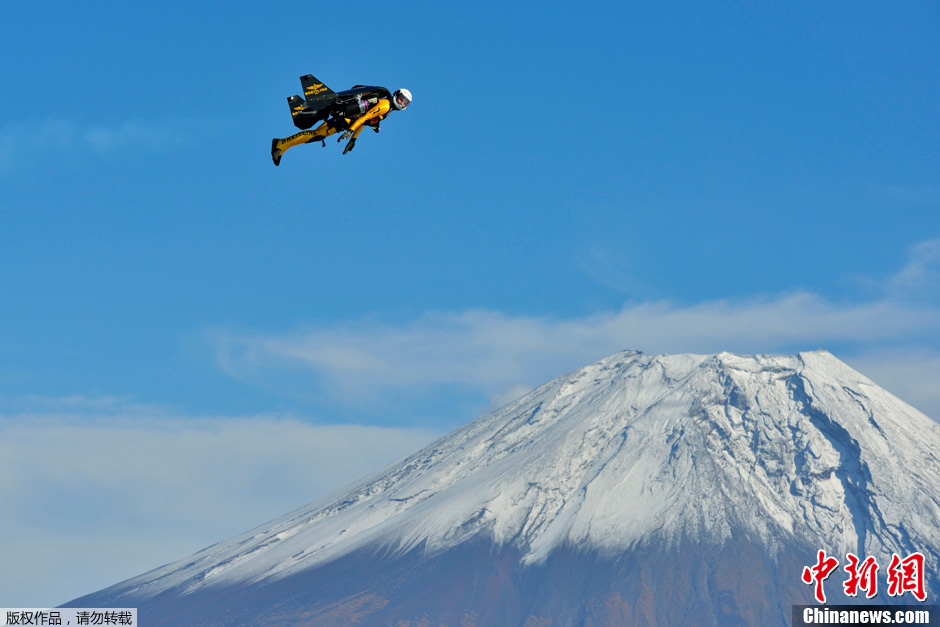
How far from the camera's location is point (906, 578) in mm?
114125

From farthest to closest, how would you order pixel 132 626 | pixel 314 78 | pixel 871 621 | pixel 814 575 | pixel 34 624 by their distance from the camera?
1. pixel 871 621
2. pixel 814 575
3. pixel 132 626
4. pixel 34 624
5. pixel 314 78

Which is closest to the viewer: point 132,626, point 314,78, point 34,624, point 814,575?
point 314,78

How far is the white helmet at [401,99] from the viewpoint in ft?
182

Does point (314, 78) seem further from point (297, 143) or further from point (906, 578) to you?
point (906, 578)

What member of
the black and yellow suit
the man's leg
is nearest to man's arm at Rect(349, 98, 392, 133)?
the black and yellow suit

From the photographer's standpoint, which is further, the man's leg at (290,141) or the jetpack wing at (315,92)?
the man's leg at (290,141)

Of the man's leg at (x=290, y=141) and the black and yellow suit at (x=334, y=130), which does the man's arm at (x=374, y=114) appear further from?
the man's leg at (x=290, y=141)

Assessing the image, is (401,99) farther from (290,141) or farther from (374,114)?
(290,141)

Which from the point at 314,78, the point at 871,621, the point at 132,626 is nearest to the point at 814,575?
the point at 132,626

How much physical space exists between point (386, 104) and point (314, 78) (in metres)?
4.41

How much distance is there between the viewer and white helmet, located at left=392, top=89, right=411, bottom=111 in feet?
182

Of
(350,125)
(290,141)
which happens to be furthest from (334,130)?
(290,141)

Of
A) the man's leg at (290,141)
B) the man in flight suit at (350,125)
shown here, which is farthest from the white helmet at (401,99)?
the man's leg at (290,141)

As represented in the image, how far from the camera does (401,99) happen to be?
183 feet
